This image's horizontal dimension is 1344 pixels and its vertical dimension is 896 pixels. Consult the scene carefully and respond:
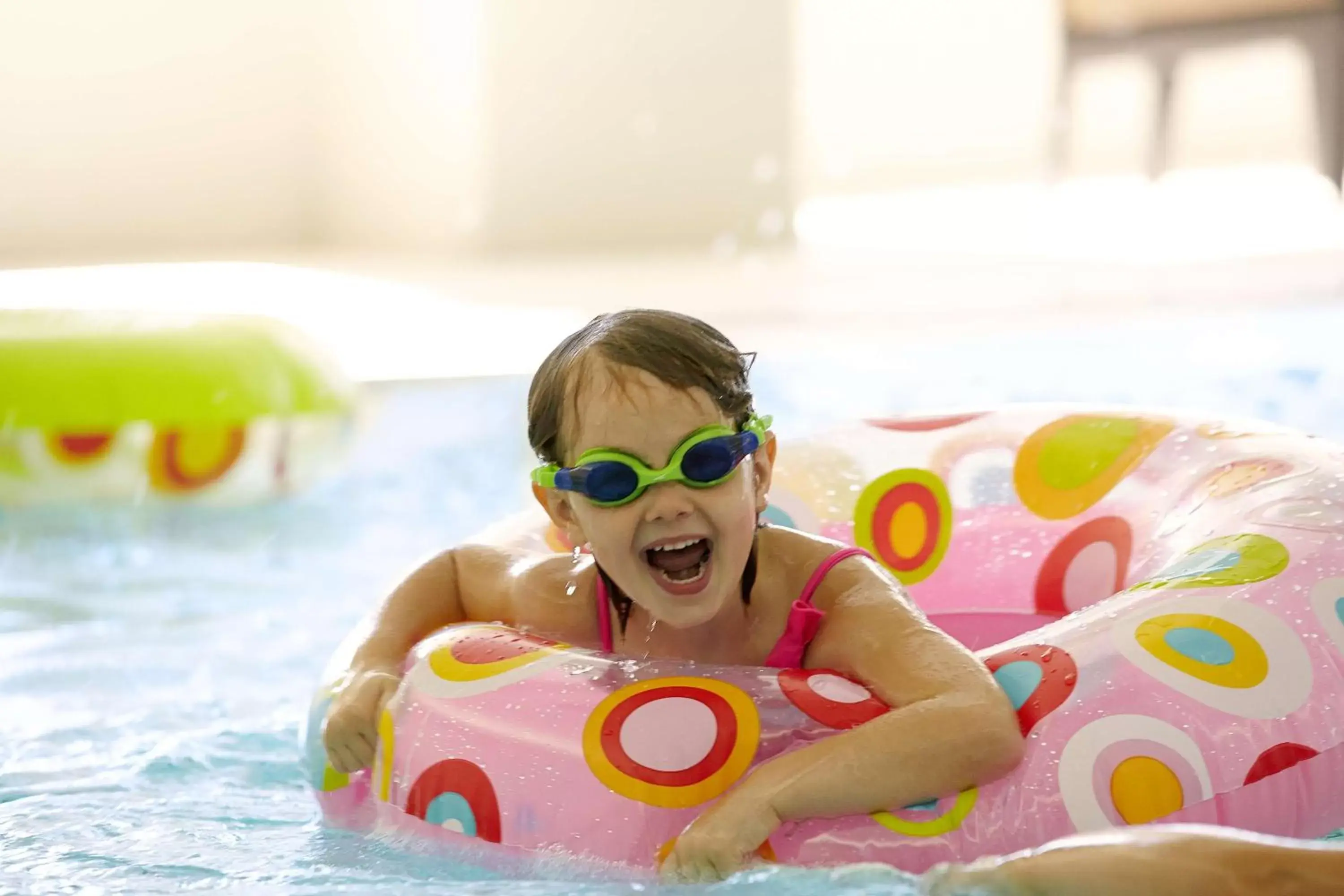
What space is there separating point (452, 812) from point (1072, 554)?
3.37 feet

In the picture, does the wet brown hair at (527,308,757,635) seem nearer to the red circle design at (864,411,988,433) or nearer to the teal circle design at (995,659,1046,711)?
the teal circle design at (995,659,1046,711)

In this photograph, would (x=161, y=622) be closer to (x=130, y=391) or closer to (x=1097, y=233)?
(x=130, y=391)

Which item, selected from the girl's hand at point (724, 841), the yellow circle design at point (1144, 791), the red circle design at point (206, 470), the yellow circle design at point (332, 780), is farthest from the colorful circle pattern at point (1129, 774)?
the red circle design at point (206, 470)

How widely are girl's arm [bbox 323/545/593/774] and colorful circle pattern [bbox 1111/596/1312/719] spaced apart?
27.4 inches

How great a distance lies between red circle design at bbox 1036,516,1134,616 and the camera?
2508 millimetres

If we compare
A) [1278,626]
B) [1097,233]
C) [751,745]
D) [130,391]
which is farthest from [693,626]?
[1097,233]

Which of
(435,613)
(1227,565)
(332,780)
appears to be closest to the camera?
(1227,565)

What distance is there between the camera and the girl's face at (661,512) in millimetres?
1973

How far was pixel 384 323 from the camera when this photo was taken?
661 cm

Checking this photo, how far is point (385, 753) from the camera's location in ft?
7.06

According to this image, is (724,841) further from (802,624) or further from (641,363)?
(641,363)

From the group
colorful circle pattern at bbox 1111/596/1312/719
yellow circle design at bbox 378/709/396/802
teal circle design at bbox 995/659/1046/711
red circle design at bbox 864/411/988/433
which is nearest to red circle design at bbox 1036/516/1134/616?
red circle design at bbox 864/411/988/433

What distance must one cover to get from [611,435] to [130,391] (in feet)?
9.60

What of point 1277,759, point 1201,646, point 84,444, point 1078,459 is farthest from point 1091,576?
point 84,444
